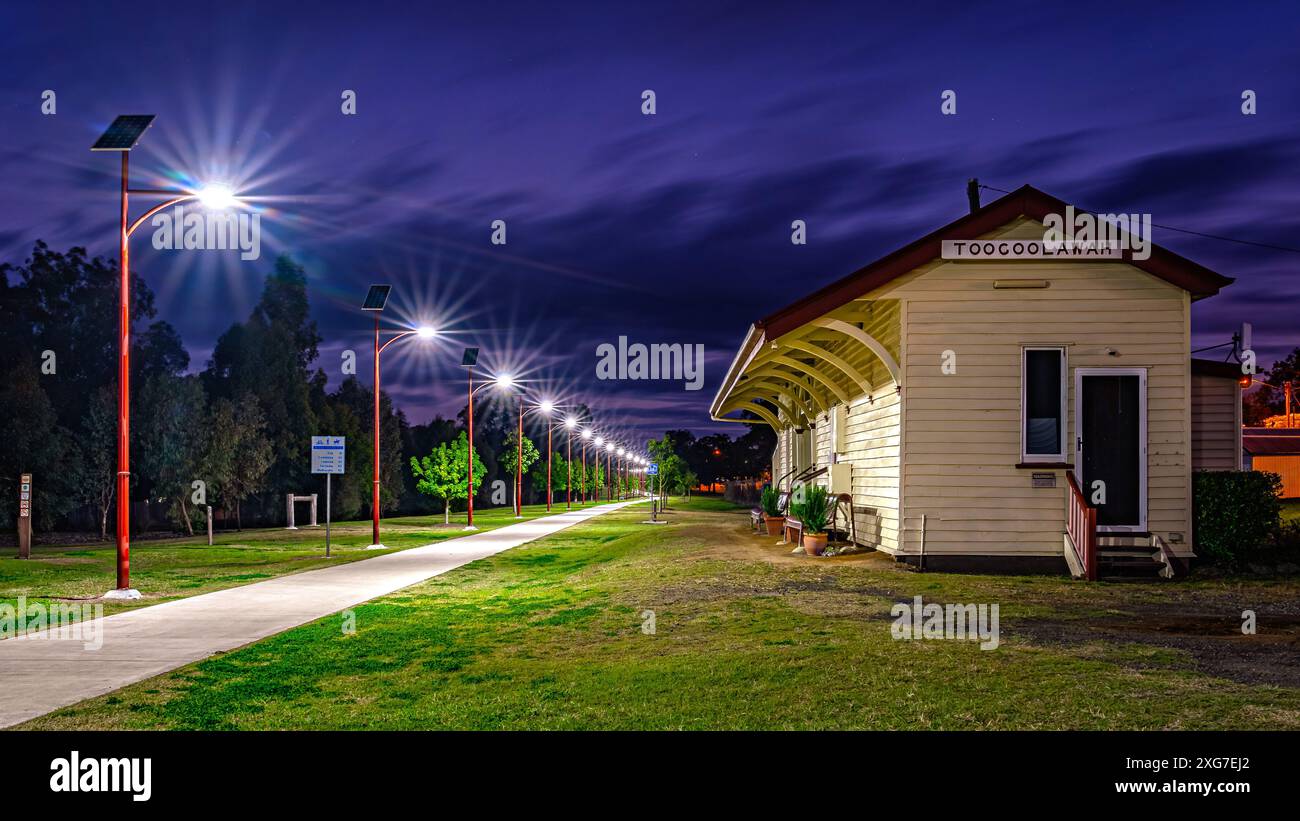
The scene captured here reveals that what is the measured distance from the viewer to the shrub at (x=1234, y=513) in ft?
48.6

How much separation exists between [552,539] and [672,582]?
16.5 m

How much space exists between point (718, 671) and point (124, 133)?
44.0 feet

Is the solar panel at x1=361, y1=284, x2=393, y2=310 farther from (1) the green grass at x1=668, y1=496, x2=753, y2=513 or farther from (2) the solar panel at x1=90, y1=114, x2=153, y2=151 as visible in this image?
(1) the green grass at x1=668, y1=496, x2=753, y2=513

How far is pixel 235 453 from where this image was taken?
4616cm

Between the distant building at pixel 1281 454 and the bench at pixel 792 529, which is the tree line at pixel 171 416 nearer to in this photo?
the bench at pixel 792 529

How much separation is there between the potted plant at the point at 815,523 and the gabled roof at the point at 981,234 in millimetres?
4212

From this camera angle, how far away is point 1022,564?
15.1 m

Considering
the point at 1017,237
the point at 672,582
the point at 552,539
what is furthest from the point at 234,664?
the point at 552,539

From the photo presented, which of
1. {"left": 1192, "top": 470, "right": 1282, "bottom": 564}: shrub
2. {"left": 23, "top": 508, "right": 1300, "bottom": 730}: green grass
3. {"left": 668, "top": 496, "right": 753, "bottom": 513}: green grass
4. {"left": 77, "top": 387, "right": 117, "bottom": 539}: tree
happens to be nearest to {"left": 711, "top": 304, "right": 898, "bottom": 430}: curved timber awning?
{"left": 23, "top": 508, "right": 1300, "bottom": 730}: green grass

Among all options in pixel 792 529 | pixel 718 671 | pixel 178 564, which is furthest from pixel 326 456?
pixel 718 671

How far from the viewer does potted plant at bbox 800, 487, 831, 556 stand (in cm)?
1803

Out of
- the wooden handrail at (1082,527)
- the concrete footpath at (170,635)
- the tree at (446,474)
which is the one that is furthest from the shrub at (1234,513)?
the tree at (446,474)

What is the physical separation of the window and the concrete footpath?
34.4ft
